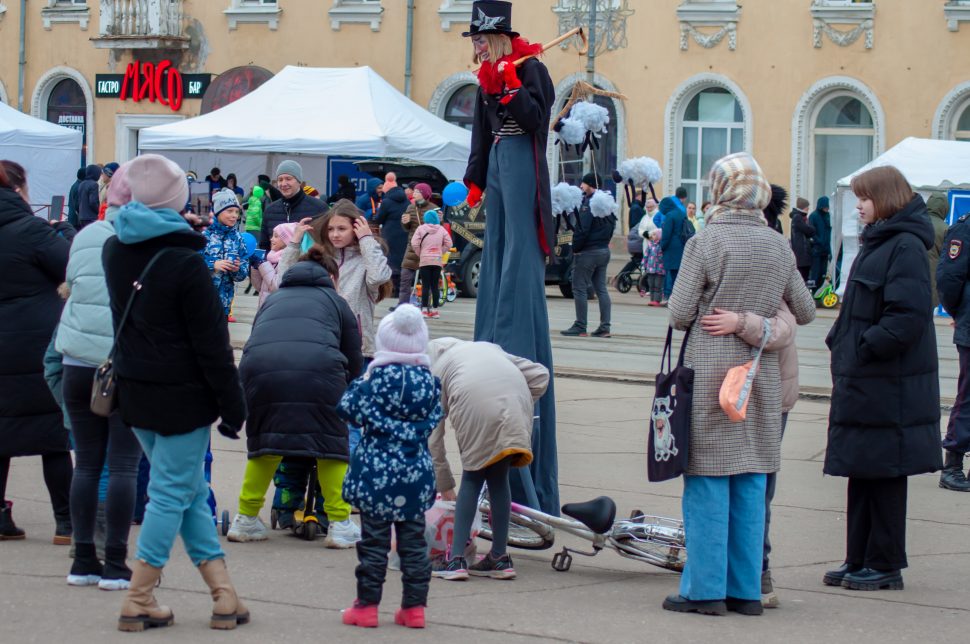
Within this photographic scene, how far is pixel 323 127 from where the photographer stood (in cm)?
2556

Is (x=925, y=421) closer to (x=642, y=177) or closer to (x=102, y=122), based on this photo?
(x=642, y=177)

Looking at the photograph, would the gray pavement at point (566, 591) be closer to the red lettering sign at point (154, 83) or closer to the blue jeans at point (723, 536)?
the blue jeans at point (723, 536)

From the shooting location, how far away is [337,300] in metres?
7.48

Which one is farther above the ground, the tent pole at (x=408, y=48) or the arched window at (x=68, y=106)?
the tent pole at (x=408, y=48)

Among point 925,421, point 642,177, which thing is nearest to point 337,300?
point 925,421

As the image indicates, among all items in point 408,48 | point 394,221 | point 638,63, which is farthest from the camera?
point 408,48

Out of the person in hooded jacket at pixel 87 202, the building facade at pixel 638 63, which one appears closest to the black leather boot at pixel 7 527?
the person in hooded jacket at pixel 87 202

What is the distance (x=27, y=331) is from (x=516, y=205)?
2.31 m

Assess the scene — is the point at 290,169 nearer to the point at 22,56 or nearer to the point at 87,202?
the point at 87,202

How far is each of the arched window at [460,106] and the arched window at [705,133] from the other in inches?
186

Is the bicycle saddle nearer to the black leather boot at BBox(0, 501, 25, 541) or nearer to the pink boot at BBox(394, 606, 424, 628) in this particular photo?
the pink boot at BBox(394, 606, 424, 628)

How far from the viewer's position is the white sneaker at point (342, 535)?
7.30 m

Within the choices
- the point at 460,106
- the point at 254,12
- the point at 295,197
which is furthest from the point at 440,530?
the point at 254,12

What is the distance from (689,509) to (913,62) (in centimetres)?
2377
